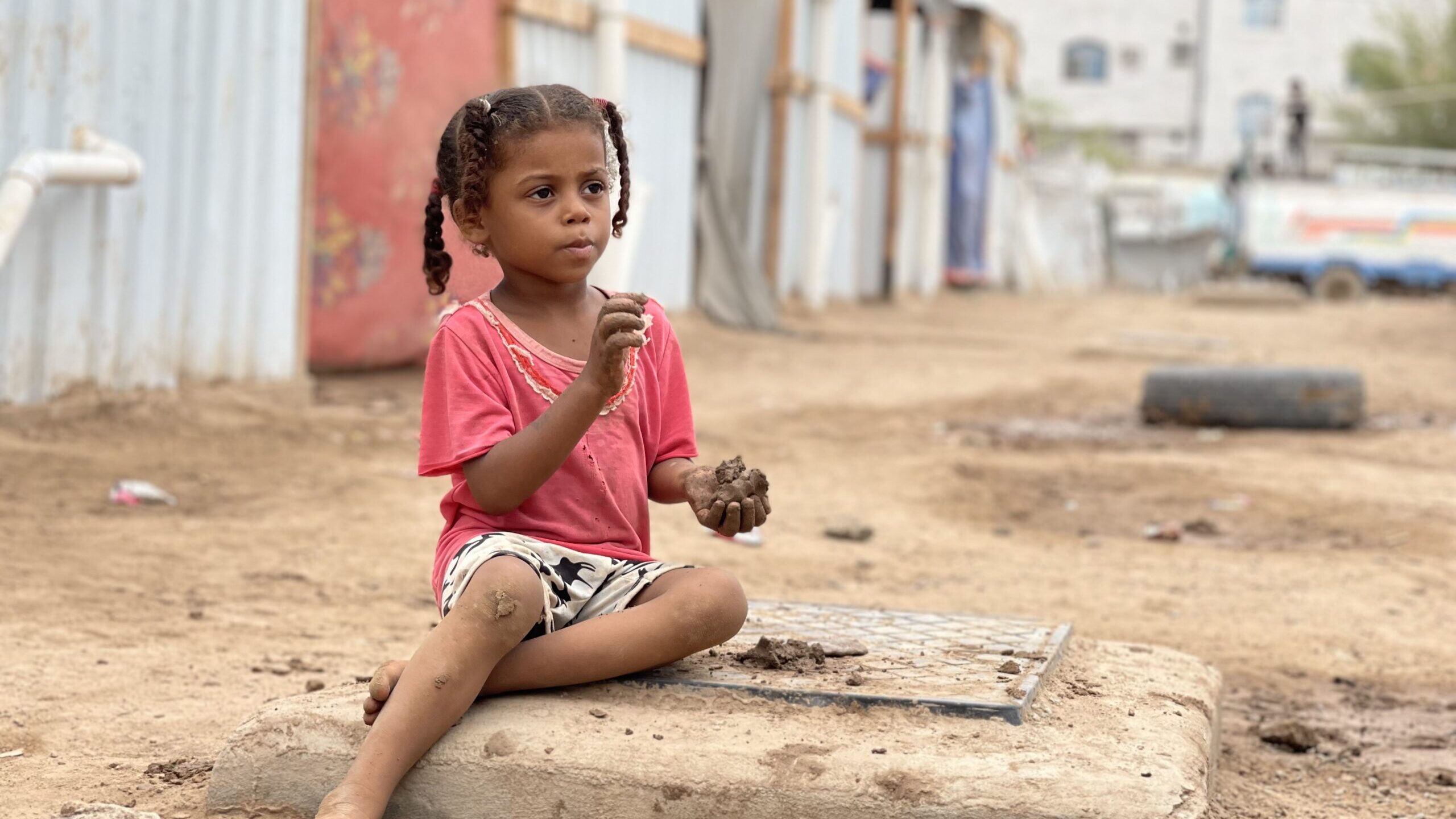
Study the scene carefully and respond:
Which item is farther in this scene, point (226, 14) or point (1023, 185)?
point (1023, 185)

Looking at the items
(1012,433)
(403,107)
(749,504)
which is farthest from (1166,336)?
(749,504)

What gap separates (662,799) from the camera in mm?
2264

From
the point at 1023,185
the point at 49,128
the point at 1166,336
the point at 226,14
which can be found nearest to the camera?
the point at 49,128

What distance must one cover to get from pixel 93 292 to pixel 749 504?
4.42 m

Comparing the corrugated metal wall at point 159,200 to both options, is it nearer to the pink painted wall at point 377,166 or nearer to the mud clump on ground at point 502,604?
the pink painted wall at point 377,166

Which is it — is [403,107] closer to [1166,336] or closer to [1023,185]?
[1166,336]

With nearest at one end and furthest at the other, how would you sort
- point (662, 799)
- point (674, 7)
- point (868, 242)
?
point (662, 799) → point (674, 7) → point (868, 242)

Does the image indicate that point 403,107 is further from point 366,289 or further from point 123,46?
point 123,46

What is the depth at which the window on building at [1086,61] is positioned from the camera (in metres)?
42.8

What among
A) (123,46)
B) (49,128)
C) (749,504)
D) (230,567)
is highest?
(123,46)

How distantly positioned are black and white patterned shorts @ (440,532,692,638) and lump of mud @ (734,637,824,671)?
22 cm

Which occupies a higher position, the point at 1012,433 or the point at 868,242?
the point at 868,242

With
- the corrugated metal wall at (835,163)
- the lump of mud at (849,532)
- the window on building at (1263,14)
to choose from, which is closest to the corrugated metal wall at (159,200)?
the lump of mud at (849,532)

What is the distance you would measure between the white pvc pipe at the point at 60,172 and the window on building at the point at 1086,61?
1577 inches
